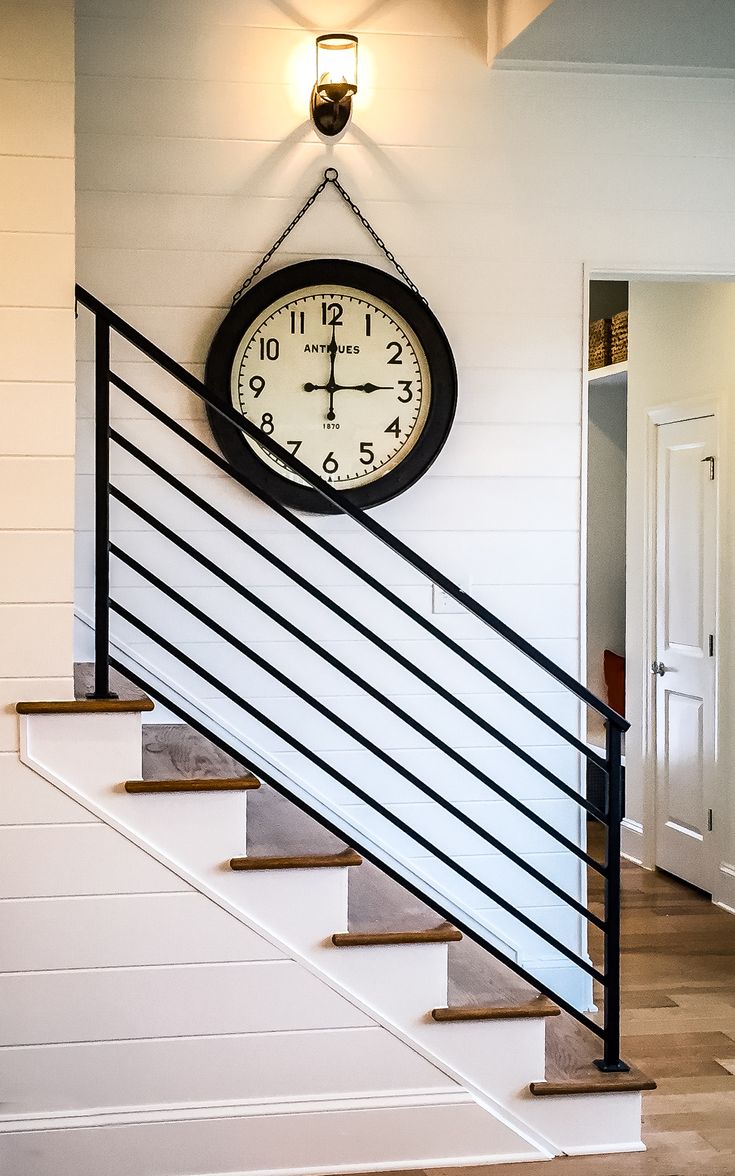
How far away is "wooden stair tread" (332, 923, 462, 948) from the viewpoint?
2.82 meters

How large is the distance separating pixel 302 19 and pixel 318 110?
0.29 metres

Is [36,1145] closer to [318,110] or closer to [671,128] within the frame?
[318,110]

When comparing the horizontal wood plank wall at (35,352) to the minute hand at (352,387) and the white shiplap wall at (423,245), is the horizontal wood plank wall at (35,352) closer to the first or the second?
the white shiplap wall at (423,245)

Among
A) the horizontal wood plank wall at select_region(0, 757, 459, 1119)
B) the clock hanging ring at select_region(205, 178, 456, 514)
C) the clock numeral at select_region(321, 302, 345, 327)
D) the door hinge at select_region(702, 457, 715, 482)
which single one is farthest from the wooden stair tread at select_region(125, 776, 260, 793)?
the door hinge at select_region(702, 457, 715, 482)

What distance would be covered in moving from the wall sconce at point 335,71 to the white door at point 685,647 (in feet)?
7.33

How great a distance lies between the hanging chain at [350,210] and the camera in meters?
3.68

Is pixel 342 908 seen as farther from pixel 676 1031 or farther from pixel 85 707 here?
pixel 676 1031

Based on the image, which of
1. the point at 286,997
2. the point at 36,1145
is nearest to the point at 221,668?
the point at 286,997

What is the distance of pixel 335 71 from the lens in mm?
3523

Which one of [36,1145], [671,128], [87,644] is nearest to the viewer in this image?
[36,1145]

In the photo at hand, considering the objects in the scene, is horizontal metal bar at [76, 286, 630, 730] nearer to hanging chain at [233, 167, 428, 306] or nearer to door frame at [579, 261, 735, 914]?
hanging chain at [233, 167, 428, 306]

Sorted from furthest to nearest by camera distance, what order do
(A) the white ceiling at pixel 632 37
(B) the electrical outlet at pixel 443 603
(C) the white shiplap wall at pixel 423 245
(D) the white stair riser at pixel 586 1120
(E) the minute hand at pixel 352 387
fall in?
(B) the electrical outlet at pixel 443 603 → (E) the minute hand at pixel 352 387 → (C) the white shiplap wall at pixel 423 245 → (A) the white ceiling at pixel 632 37 → (D) the white stair riser at pixel 586 1120

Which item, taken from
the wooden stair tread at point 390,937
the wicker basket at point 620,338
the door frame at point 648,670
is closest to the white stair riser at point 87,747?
the wooden stair tread at point 390,937

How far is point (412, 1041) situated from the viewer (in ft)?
9.47
